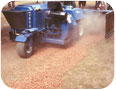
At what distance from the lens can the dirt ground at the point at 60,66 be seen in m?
4.17

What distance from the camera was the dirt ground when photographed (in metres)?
4.17

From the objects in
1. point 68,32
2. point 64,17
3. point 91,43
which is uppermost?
point 64,17

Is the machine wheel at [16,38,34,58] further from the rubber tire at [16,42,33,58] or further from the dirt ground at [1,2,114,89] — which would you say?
the dirt ground at [1,2,114,89]

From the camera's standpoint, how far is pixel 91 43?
7332mm

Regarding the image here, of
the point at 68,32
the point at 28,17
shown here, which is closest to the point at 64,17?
the point at 68,32

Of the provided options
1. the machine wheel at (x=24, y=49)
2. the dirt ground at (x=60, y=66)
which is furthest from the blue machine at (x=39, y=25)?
the dirt ground at (x=60, y=66)

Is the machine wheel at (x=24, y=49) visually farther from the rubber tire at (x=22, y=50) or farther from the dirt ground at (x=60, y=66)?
the dirt ground at (x=60, y=66)

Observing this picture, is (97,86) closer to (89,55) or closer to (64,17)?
(89,55)

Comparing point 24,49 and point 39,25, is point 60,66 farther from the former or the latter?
point 39,25

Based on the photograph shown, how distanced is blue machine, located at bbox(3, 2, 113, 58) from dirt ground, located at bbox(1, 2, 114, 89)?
0.36 metres

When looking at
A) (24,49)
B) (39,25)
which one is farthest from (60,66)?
(39,25)

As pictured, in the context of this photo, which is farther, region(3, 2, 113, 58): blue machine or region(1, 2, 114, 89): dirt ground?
region(3, 2, 113, 58): blue machine

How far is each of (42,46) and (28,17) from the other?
1.34 m

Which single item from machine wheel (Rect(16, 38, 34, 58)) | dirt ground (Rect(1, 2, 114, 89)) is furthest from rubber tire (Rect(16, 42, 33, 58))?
dirt ground (Rect(1, 2, 114, 89))
